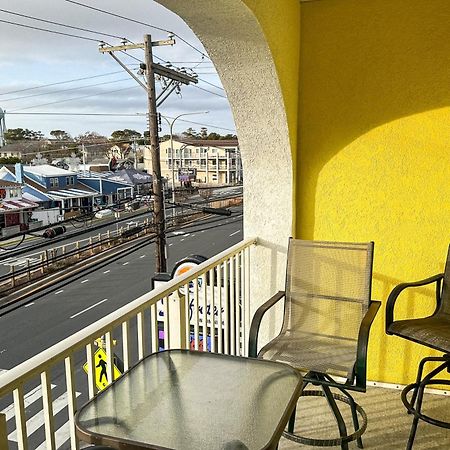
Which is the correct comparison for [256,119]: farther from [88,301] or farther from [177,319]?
[88,301]

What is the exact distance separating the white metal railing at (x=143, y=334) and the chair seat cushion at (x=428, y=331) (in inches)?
38.9

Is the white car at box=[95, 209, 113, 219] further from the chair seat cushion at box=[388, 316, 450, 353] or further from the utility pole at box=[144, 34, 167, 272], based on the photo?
the chair seat cushion at box=[388, 316, 450, 353]

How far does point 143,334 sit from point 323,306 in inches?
47.4

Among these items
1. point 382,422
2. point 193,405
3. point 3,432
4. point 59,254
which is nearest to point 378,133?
point 382,422

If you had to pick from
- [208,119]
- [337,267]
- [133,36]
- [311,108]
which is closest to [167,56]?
[133,36]

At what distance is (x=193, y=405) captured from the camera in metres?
1.41

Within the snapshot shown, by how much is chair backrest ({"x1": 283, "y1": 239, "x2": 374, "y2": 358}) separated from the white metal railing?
0.40 meters

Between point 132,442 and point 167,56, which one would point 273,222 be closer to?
point 132,442

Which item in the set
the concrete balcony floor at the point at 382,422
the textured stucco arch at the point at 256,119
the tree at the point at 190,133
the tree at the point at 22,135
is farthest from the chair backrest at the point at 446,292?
the tree at the point at 190,133

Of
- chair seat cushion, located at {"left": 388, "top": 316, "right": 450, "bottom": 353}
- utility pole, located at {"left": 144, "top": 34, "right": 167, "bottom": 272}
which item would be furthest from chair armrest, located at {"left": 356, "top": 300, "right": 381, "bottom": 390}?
utility pole, located at {"left": 144, "top": 34, "right": 167, "bottom": 272}

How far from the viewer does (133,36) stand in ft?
31.6

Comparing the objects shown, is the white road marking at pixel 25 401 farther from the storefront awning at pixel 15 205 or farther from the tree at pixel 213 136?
the tree at pixel 213 136

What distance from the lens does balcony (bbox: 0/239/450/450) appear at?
4.28 ft

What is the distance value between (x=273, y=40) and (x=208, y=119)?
7.81m
